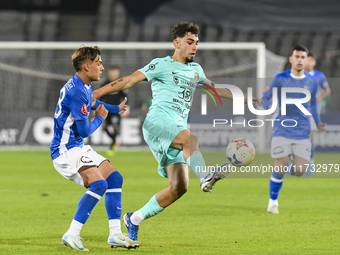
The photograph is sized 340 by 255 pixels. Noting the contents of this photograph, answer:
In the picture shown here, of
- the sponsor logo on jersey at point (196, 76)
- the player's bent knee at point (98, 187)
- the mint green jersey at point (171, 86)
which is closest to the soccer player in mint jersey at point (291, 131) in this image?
the sponsor logo on jersey at point (196, 76)

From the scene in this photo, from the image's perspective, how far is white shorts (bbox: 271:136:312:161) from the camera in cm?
726

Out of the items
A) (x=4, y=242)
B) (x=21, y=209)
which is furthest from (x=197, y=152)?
(x=21, y=209)

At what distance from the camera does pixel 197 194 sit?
29.6 feet

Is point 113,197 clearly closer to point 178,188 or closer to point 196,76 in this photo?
point 178,188

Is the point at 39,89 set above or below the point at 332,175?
above

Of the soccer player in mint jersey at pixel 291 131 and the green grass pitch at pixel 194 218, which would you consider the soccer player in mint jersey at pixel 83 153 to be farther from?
the soccer player in mint jersey at pixel 291 131

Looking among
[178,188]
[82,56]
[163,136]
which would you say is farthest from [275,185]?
[82,56]

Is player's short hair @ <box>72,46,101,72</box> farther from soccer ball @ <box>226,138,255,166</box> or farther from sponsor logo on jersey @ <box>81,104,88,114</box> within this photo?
soccer ball @ <box>226,138,255,166</box>

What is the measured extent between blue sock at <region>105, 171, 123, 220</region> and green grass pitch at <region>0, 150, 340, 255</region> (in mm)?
302

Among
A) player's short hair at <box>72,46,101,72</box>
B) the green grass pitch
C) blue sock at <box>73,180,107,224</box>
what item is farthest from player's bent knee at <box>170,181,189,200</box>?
player's short hair at <box>72,46,101,72</box>

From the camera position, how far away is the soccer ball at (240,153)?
457 cm

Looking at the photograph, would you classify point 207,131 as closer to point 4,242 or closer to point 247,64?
point 247,64

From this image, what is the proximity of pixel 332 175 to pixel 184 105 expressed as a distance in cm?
850

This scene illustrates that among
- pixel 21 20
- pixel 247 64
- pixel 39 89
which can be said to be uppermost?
pixel 21 20
